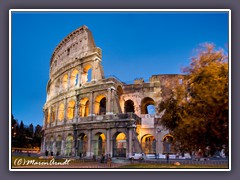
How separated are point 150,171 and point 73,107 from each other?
18610 millimetres

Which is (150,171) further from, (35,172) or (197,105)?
(35,172)

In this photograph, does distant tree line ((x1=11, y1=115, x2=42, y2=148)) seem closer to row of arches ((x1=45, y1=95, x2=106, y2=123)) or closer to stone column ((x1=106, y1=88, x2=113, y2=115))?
row of arches ((x1=45, y1=95, x2=106, y2=123))

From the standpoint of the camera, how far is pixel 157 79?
27219 mm

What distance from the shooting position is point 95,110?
25625 millimetres

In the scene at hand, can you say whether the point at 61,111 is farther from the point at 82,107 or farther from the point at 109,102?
the point at 109,102

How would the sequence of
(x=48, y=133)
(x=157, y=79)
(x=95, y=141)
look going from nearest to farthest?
(x=95, y=141) < (x=157, y=79) < (x=48, y=133)

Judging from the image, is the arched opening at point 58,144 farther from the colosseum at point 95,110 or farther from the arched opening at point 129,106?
the arched opening at point 129,106

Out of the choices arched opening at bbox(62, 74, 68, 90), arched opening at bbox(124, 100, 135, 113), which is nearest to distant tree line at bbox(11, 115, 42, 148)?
arched opening at bbox(62, 74, 68, 90)

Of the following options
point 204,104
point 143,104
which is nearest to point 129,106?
point 143,104

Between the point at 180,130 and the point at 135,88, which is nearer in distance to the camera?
the point at 180,130

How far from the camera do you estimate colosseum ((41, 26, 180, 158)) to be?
77.0 feet

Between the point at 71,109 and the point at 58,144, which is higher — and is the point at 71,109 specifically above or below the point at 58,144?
above
